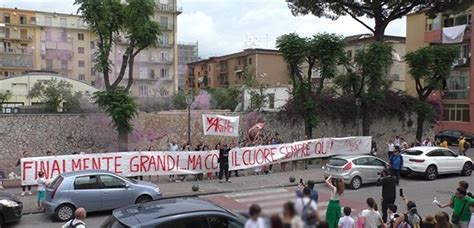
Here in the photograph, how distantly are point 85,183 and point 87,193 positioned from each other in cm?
32

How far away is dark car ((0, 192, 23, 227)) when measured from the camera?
12.9 m

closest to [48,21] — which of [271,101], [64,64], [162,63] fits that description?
[64,64]

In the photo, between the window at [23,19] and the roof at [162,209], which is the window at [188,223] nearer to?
the roof at [162,209]

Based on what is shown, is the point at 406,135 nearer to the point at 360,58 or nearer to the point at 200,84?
the point at 360,58

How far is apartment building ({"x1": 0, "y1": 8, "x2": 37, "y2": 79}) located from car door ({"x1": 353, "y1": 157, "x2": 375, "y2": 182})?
6552 centimetres

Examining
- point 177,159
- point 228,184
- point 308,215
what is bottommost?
point 228,184

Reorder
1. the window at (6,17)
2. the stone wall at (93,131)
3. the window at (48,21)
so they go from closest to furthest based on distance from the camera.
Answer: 1. the stone wall at (93,131)
2. the window at (6,17)
3. the window at (48,21)

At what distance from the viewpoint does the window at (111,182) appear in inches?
563

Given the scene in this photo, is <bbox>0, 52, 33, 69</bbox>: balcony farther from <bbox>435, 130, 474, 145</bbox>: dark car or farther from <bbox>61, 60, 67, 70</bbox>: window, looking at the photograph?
<bbox>435, 130, 474, 145</bbox>: dark car

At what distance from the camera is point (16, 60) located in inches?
2810

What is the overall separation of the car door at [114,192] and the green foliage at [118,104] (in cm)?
874

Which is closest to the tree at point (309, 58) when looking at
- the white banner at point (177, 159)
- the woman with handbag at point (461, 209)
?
the white banner at point (177, 159)

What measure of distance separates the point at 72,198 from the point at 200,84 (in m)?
80.2

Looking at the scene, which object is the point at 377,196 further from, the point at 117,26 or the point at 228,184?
the point at 117,26
